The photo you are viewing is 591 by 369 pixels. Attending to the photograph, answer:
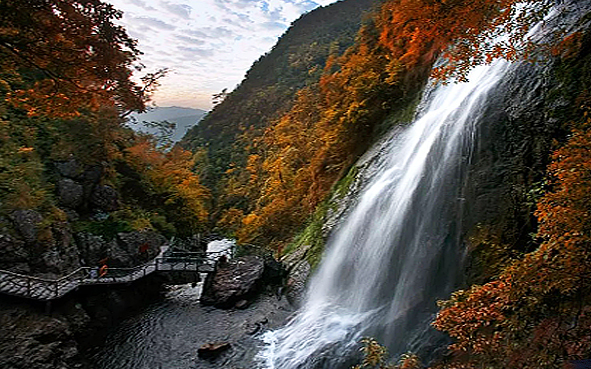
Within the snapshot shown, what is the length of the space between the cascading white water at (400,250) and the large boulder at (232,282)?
10.6ft

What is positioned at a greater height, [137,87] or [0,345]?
[137,87]

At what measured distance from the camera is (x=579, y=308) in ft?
17.5

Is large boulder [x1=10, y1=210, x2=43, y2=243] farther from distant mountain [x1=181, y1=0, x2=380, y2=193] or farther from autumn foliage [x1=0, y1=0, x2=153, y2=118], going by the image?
distant mountain [x1=181, y1=0, x2=380, y2=193]

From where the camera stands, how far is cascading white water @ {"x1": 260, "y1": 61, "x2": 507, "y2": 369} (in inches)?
349

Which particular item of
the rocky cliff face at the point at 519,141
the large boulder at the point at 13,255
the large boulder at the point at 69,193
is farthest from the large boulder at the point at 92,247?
the rocky cliff face at the point at 519,141

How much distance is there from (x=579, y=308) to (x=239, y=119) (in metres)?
59.1

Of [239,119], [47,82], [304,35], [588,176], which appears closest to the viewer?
[588,176]

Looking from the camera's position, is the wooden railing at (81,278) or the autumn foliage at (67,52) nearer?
the autumn foliage at (67,52)

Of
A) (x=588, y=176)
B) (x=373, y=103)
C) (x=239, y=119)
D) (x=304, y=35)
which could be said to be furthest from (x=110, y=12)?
(x=304, y=35)

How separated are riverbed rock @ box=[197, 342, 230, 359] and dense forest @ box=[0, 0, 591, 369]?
5143 mm

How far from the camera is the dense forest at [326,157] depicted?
17.0 feet

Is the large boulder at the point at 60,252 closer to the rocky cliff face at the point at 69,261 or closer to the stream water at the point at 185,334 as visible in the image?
the rocky cliff face at the point at 69,261

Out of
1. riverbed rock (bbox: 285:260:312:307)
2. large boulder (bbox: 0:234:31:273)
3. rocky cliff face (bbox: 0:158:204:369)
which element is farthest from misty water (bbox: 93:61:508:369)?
large boulder (bbox: 0:234:31:273)

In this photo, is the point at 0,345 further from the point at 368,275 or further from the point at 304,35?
the point at 304,35
